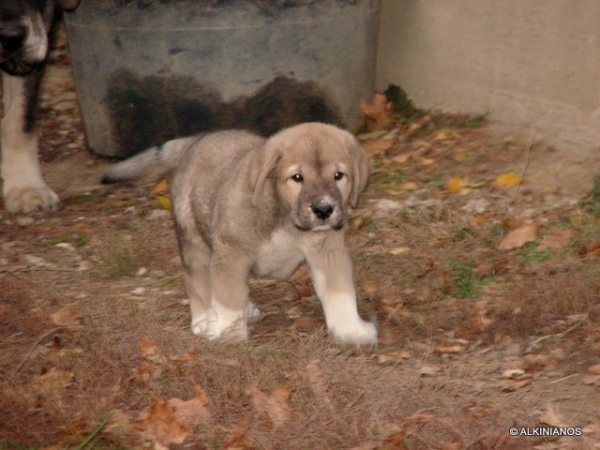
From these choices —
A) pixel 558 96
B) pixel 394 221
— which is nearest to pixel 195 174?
pixel 394 221

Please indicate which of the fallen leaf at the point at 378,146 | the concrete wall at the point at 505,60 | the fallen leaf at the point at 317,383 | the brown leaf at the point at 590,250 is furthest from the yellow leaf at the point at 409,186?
the fallen leaf at the point at 317,383

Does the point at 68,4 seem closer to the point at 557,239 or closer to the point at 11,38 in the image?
the point at 11,38

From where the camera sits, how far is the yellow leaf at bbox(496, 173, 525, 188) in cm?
572

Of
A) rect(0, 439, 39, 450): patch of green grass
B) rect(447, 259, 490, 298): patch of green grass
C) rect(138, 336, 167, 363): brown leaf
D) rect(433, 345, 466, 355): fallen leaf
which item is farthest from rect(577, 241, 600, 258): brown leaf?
rect(0, 439, 39, 450): patch of green grass

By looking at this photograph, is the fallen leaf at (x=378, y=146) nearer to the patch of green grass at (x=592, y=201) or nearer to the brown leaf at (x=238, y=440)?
the patch of green grass at (x=592, y=201)

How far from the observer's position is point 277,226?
4031mm

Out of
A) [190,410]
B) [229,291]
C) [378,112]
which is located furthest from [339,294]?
[378,112]

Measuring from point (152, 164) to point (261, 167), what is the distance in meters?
Answer: 1.10

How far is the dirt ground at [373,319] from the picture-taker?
10.1 ft

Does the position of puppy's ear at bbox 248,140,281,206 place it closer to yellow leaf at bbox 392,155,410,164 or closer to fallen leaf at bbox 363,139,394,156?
yellow leaf at bbox 392,155,410,164

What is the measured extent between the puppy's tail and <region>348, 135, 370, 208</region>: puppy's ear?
1.09m

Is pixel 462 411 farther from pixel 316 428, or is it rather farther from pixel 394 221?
pixel 394 221

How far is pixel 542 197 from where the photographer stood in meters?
5.50

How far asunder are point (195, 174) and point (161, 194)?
6.70ft
